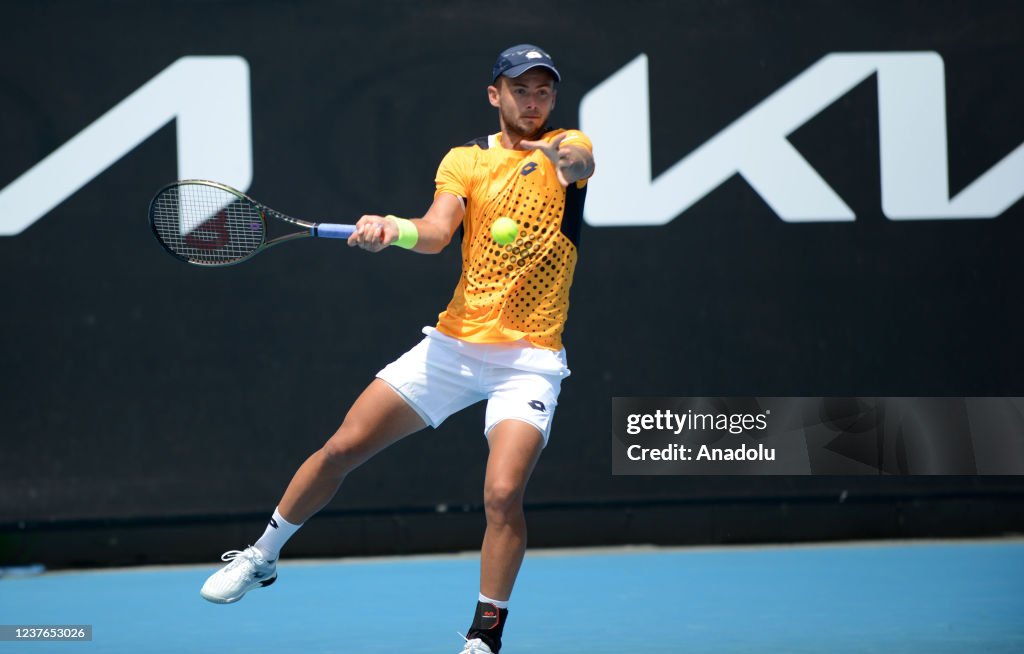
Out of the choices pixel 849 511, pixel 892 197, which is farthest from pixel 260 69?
pixel 849 511

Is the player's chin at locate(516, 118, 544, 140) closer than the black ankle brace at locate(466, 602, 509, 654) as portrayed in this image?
No

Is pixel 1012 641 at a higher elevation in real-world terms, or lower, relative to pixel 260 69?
lower

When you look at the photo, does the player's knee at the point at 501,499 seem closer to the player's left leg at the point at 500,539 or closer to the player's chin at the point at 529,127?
the player's left leg at the point at 500,539

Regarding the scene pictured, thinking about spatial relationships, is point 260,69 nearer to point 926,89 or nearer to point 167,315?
point 167,315

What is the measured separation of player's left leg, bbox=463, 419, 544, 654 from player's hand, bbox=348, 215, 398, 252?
619 millimetres

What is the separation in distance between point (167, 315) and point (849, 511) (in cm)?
310

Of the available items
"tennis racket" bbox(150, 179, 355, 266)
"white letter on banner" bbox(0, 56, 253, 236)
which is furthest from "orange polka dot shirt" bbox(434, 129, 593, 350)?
"white letter on banner" bbox(0, 56, 253, 236)

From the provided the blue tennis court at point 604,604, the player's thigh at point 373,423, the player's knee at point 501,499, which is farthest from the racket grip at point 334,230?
the blue tennis court at point 604,604

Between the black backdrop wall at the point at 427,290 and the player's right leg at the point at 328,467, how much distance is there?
1.82 m

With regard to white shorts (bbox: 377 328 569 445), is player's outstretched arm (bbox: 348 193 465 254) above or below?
above

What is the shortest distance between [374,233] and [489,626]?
1059 mm

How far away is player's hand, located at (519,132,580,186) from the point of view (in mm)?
3436

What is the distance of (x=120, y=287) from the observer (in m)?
5.47

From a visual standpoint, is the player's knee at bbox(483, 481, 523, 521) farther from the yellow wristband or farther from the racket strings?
the racket strings
